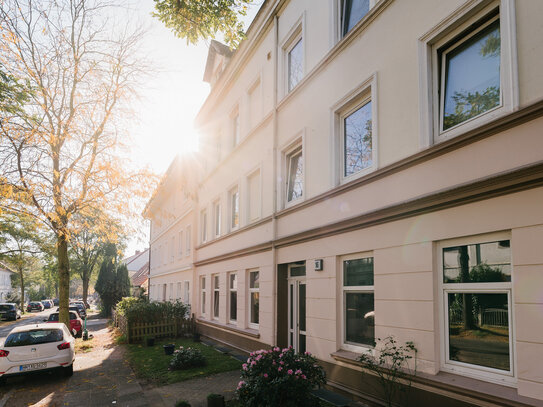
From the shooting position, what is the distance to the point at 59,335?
10859mm

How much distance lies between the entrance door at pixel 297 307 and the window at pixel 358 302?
212 centimetres

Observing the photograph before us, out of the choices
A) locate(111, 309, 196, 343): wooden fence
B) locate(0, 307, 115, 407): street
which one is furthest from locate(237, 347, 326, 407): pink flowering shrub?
locate(111, 309, 196, 343): wooden fence

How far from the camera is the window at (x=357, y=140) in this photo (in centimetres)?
794

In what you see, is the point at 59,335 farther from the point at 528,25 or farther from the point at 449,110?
the point at 528,25

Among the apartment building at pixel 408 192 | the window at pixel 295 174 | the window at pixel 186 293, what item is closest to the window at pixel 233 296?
the apartment building at pixel 408 192

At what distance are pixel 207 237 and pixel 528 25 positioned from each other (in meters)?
15.2

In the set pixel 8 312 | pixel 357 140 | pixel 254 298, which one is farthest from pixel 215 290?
pixel 8 312

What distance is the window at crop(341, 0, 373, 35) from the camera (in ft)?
28.0

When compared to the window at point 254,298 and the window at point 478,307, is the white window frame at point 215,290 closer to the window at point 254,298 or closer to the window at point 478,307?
the window at point 254,298

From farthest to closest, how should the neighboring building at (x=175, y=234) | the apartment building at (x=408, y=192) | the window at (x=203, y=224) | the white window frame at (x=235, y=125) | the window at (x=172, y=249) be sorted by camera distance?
the window at (x=172, y=249), the neighboring building at (x=175, y=234), the window at (x=203, y=224), the white window frame at (x=235, y=125), the apartment building at (x=408, y=192)

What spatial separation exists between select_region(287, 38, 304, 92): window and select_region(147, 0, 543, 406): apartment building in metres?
0.06

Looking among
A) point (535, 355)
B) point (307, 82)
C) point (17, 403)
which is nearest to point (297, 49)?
point (307, 82)

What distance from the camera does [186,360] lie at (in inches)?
428

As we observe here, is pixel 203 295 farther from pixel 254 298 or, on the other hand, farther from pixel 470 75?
pixel 470 75
